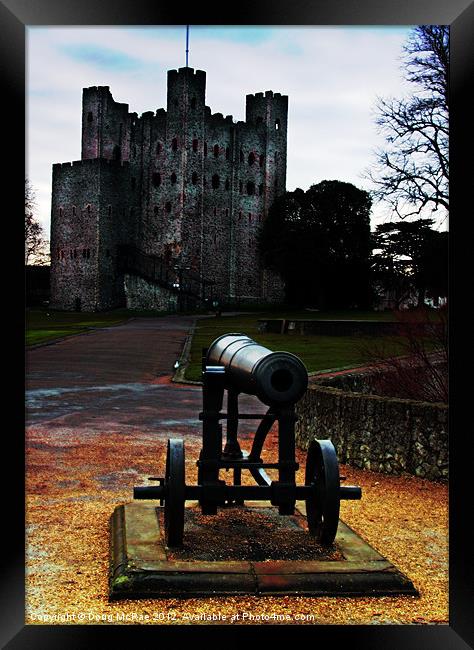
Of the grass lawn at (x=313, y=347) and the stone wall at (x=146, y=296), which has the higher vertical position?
the stone wall at (x=146, y=296)

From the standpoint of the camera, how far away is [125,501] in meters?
5.98

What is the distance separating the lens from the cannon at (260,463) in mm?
4434

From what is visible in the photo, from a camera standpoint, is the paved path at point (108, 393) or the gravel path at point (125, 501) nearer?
the gravel path at point (125, 501)

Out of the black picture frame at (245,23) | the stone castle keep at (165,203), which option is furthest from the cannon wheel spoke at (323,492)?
the stone castle keep at (165,203)

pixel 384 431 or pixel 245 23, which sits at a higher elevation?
pixel 245 23

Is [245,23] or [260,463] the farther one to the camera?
[260,463]

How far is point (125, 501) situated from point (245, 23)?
13.3 feet

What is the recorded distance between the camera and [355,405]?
7.57m

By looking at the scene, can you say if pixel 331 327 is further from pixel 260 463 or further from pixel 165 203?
pixel 165 203

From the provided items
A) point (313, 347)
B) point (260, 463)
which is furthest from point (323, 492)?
point (313, 347)

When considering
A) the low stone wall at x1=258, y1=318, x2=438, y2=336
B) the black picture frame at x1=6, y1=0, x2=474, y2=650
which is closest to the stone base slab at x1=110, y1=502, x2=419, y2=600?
the black picture frame at x1=6, y1=0, x2=474, y2=650

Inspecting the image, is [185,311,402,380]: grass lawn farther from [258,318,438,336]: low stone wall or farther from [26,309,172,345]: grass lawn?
[26,309,172,345]: grass lawn

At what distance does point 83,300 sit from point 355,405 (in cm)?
5017

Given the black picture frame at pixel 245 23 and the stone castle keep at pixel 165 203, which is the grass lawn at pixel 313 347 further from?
the stone castle keep at pixel 165 203
